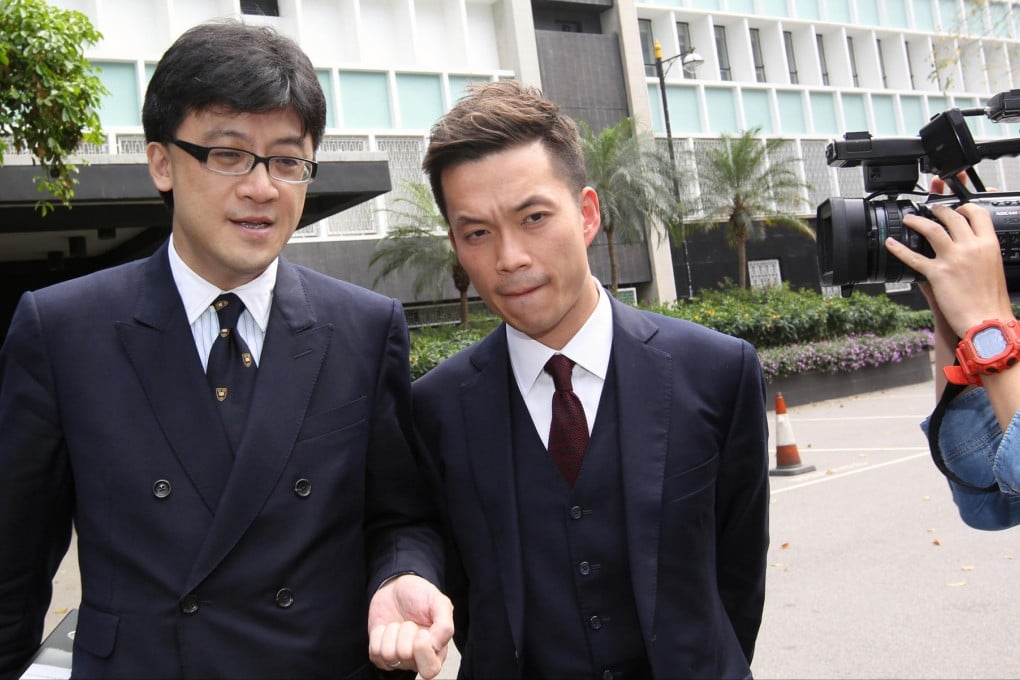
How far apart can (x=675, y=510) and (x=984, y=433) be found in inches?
28.1

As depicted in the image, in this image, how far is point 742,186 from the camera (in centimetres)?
2978

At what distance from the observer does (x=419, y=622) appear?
2.01 meters

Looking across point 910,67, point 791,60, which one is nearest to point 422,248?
point 791,60

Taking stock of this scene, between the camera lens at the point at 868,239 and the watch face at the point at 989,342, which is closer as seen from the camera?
the watch face at the point at 989,342

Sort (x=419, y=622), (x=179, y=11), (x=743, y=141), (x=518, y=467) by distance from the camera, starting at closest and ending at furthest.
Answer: (x=419, y=622)
(x=518, y=467)
(x=179, y=11)
(x=743, y=141)

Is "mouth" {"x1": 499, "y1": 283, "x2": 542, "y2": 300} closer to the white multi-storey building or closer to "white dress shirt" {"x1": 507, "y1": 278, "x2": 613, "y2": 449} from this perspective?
"white dress shirt" {"x1": 507, "y1": 278, "x2": 613, "y2": 449}

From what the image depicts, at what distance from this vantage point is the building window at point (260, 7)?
26641mm

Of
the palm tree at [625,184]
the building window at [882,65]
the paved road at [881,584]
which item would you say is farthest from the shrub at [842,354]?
the building window at [882,65]

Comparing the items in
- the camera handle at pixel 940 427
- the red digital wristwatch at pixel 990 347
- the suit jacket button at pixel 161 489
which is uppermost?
the red digital wristwatch at pixel 990 347

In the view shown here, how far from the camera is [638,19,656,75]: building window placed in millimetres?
34359

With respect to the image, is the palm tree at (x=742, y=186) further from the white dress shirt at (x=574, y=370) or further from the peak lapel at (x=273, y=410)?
the peak lapel at (x=273, y=410)

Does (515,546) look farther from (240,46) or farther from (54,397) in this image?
(240,46)

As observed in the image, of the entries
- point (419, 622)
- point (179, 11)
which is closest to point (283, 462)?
point (419, 622)

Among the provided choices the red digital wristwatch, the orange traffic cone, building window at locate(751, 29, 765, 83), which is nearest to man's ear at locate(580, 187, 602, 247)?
the red digital wristwatch
